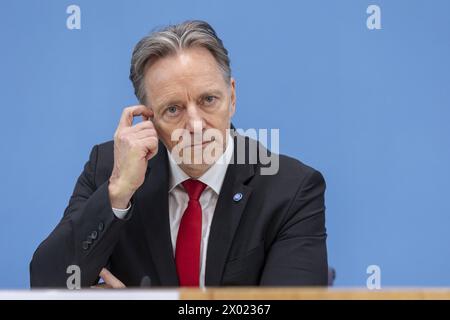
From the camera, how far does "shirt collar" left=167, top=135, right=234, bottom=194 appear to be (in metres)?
1.62

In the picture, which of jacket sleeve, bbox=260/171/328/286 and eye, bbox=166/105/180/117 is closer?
jacket sleeve, bbox=260/171/328/286

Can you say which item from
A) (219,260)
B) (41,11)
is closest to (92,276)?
(219,260)

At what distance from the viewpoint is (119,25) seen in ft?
8.41

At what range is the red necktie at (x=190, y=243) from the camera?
1562 mm

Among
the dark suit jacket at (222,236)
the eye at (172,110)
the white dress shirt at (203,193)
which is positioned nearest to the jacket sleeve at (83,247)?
the dark suit jacket at (222,236)

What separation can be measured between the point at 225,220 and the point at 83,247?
1.17ft

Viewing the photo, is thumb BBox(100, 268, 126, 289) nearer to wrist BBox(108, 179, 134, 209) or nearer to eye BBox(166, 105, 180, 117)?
wrist BBox(108, 179, 134, 209)

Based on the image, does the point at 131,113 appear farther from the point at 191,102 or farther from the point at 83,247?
the point at 83,247

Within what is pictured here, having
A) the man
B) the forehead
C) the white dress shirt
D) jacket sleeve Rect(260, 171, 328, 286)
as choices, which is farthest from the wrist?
jacket sleeve Rect(260, 171, 328, 286)

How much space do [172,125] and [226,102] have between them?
0.15 m

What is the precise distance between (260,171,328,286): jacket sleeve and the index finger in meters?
0.46

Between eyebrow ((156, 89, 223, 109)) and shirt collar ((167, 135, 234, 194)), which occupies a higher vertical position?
eyebrow ((156, 89, 223, 109))

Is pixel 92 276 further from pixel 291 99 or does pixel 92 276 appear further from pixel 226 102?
pixel 291 99

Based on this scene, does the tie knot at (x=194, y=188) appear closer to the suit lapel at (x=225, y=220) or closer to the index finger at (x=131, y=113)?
the suit lapel at (x=225, y=220)
